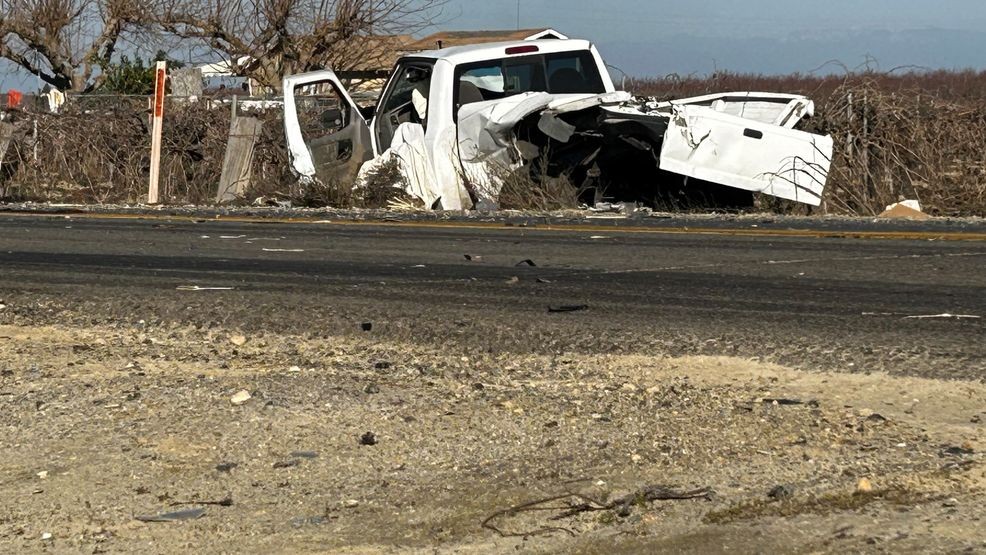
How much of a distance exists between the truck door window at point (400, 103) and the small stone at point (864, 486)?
36.4 ft

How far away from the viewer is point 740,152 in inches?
521

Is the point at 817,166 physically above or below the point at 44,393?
above

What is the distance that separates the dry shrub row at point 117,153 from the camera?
18.3 metres

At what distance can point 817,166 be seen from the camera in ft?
43.8

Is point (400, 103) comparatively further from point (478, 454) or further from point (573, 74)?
point (478, 454)

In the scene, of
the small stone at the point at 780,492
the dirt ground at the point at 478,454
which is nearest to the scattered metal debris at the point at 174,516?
the dirt ground at the point at 478,454

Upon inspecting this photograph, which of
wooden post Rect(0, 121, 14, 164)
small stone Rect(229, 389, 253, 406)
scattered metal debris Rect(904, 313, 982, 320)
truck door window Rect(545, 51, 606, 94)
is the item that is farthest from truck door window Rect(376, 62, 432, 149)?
small stone Rect(229, 389, 253, 406)

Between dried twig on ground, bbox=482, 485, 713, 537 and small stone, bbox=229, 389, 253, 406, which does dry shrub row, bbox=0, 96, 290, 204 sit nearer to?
small stone, bbox=229, 389, 253, 406

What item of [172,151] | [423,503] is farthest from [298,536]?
[172,151]

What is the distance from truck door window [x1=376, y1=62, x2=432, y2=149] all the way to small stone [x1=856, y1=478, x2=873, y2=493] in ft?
36.4

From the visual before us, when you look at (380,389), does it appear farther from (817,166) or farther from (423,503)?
(817,166)

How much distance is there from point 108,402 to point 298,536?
201 centimetres

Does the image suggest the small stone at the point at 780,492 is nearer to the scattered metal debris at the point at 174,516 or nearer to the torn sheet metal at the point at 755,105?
the scattered metal debris at the point at 174,516

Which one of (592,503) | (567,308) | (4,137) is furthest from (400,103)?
(592,503)
